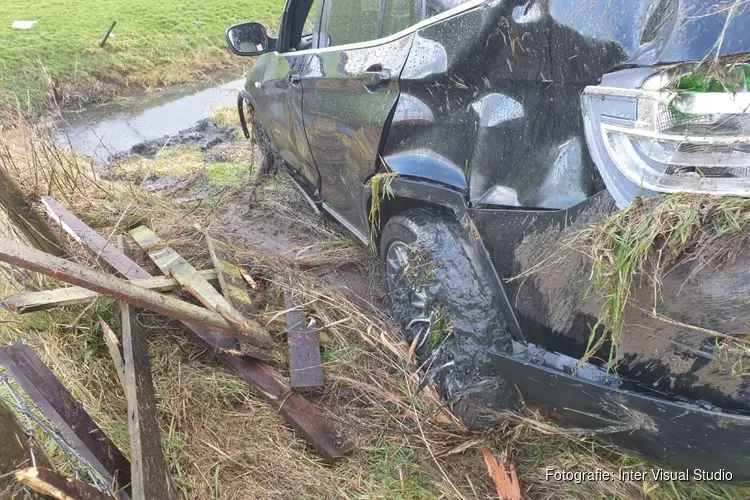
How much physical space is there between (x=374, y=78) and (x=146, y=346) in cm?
162

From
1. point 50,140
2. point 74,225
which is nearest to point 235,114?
point 50,140

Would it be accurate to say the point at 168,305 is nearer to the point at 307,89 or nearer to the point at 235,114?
the point at 307,89

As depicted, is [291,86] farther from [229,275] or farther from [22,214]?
[22,214]

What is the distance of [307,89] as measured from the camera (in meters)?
3.05

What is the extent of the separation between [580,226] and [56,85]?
12.0 m

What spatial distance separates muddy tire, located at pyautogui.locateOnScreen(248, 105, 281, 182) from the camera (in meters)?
4.71

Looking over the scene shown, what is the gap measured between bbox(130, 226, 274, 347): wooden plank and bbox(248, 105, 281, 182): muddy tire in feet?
4.96

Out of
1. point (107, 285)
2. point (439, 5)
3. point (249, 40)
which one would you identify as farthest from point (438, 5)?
point (249, 40)

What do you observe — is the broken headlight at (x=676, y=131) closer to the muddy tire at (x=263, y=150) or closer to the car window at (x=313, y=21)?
the car window at (x=313, y=21)

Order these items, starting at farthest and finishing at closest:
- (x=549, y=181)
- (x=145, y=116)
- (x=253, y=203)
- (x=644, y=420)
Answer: (x=145, y=116)
(x=253, y=203)
(x=549, y=181)
(x=644, y=420)

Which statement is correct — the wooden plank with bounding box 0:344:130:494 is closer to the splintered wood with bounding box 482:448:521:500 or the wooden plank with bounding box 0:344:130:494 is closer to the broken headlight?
the splintered wood with bounding box 482:448:521:500

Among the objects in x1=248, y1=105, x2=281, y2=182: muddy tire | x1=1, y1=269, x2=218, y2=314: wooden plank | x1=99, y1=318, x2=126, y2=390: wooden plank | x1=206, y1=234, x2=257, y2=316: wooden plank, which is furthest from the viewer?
x1=248, y1=105, x2=281, y2=182: muddy tire

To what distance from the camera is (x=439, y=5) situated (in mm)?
2053

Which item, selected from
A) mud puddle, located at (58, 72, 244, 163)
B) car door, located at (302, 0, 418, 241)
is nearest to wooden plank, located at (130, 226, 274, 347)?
car door, located at (302, 0, 418, 241)
